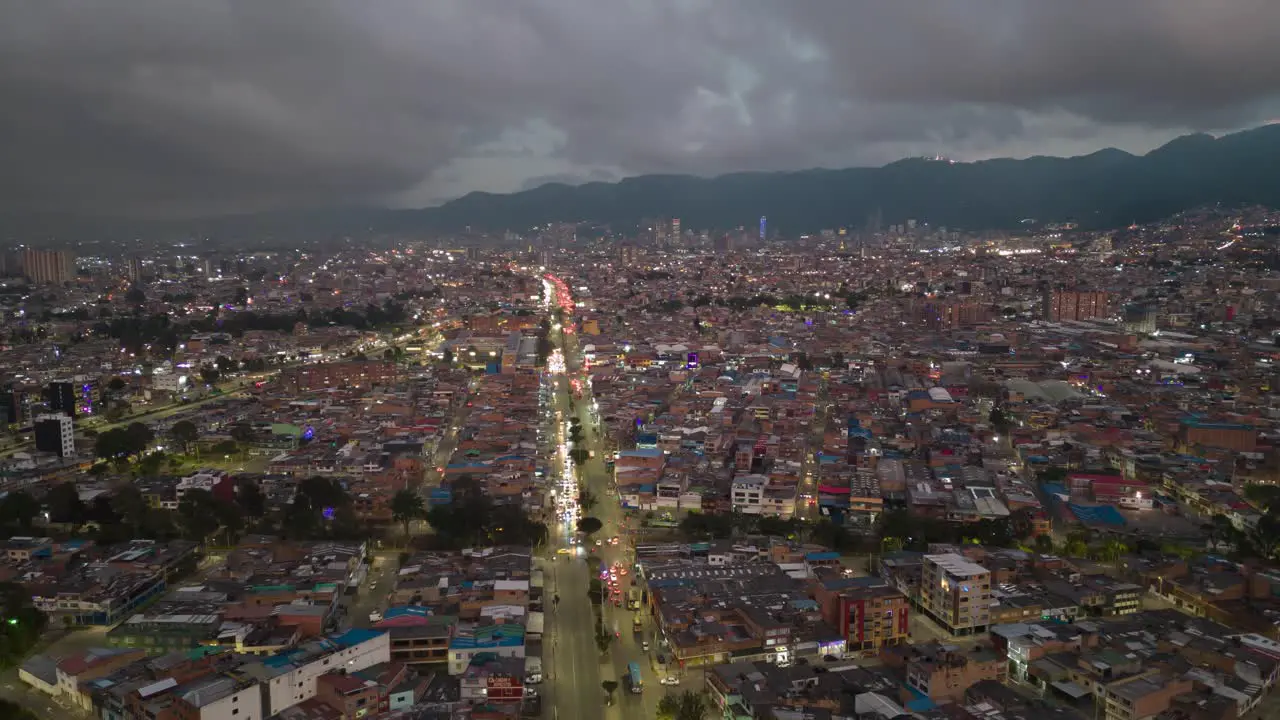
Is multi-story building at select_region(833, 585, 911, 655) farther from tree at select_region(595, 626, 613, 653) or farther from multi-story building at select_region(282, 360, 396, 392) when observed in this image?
multi-story building at select_region(282, 360, 396, 392)

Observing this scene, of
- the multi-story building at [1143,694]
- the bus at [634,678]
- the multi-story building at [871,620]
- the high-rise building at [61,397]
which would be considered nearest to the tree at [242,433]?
the high-rise building at [61,397]

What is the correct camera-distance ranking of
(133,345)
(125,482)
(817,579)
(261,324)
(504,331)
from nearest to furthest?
(817,579) < (125,482) < (133,345) < (504,331) < (261,324)

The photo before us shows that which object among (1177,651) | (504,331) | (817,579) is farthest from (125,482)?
(504,331)

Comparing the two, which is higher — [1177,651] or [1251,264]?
[1251,264]

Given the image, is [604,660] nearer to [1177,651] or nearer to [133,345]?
[1177,651]

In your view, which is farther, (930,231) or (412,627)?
(930,231)

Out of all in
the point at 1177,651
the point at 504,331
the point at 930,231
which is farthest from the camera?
the point at 930,231

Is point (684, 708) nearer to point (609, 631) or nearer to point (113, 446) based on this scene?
point (609, 631)

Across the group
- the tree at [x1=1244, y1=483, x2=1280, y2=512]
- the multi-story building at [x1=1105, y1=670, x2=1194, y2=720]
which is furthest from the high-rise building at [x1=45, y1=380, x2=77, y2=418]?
the tree at [x1=1244, y1=483, x2=1280, y2=512]
